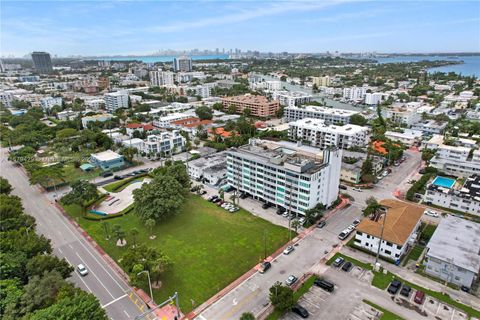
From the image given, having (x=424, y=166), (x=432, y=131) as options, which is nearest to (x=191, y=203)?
(x=424, y=166)

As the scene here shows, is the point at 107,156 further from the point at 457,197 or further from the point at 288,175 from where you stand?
the point at 457,197

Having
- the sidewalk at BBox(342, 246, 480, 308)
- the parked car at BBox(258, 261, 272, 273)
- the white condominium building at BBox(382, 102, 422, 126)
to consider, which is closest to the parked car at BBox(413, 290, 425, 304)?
the sidewalk at BBox(342, 246, 480, 308)

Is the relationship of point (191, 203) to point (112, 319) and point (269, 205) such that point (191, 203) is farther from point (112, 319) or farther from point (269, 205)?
point (112, 319)

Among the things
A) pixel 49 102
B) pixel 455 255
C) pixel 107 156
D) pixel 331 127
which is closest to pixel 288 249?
pixel 455 255

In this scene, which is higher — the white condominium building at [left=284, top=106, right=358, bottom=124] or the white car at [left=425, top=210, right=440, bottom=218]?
the white condominium building at [left=284, top=106, right=358, bottom=124]

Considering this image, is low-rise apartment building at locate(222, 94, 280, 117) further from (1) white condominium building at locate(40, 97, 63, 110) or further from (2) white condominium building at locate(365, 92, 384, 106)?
(1) white condominium building at locate(40, 97, 63, 110)
